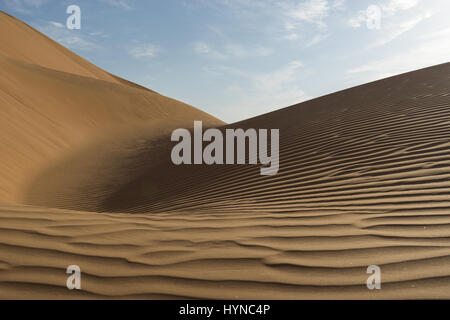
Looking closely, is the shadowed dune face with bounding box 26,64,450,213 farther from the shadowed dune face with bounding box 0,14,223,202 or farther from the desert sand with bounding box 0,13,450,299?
the shadowed dune face with bounding box 0,14,223,202

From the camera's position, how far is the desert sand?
1789 millimetres

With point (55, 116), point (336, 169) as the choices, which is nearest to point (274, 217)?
point (336, 169)

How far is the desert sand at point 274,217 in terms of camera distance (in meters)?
1.79

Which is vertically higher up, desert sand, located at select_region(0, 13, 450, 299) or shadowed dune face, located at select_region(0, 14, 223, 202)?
shadowed dune face, located at select_region(0, 14, 223, 202)

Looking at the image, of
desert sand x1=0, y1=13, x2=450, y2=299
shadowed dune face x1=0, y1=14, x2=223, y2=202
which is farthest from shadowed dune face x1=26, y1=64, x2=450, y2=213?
shadowed dune face x1=0, y1=14, x2=223, y2=202

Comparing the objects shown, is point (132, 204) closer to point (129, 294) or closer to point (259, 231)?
point (259, 231)

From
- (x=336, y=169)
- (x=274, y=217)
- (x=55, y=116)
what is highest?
(x=55, y=116)

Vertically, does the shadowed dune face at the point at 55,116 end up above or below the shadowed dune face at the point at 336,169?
above

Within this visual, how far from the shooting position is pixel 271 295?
67.3 inches

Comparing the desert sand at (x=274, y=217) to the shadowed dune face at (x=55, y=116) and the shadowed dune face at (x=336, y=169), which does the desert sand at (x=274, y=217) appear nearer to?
the shadowed dune face at (x=336, y=169)

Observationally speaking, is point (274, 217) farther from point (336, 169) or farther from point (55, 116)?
point (55, 116)

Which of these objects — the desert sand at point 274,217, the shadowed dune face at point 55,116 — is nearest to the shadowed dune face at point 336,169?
the desert sand at point 274,217

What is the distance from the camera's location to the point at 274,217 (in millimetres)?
2752
